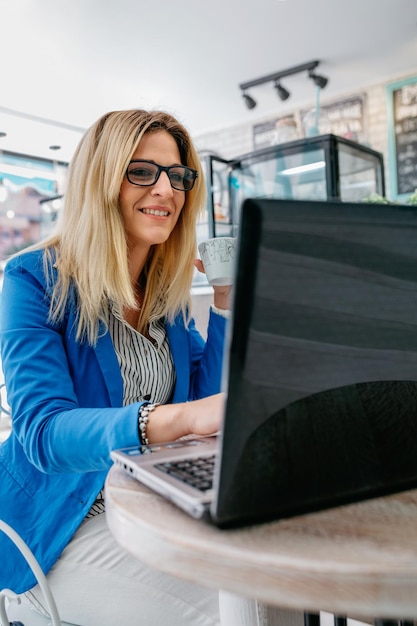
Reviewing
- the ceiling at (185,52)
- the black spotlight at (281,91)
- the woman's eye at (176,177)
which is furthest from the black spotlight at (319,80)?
the woman's eye at (176,177)

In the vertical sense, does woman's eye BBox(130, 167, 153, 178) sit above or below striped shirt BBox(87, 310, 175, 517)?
above

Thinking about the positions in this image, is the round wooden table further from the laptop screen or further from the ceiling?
the ceiling

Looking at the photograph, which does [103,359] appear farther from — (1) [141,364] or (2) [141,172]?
(2) [141,172]

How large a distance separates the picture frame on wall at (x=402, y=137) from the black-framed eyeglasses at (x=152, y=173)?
4.42 m

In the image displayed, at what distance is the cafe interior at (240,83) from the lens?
3951 mm

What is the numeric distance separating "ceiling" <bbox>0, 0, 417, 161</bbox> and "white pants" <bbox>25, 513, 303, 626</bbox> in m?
2.73

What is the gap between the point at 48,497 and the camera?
1017mm

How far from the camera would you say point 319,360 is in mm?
500

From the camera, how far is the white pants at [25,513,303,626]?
36.6 inches

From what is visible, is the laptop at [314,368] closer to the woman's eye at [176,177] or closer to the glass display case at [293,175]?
the woman's eye at [176,177]

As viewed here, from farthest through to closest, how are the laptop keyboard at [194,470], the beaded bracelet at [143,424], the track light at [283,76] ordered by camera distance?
the track light at [283,76] < the beaded bracelet at [143,424] < the laptop keyboard at [194,470]

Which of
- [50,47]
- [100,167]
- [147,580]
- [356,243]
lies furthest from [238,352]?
[50,47]

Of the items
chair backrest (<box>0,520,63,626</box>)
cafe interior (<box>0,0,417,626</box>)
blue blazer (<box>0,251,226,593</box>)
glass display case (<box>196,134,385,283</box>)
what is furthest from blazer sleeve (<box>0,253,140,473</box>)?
glass display case (<box>196,134,385,283</box>)

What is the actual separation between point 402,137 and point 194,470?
17.7 ft
